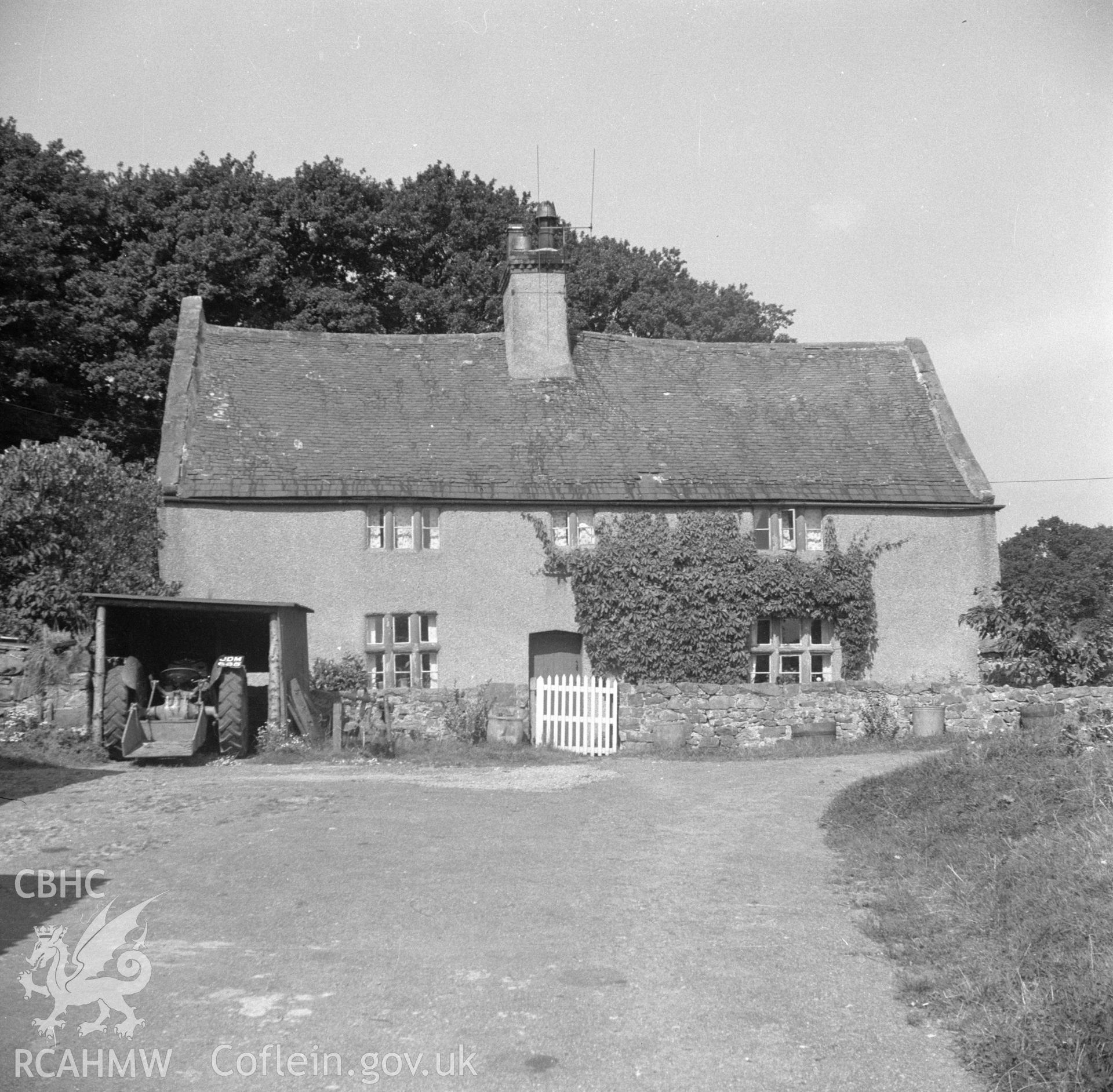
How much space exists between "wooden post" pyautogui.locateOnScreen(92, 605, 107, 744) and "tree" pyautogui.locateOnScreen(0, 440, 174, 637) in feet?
11.0

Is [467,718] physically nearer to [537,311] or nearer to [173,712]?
[173,712]

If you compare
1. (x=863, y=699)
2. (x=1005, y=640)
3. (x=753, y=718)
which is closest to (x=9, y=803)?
(x=753, y=718)

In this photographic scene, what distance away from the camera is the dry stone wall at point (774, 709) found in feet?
63.9

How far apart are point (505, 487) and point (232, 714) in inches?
332

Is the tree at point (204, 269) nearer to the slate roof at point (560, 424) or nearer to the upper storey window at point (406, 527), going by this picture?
the slate roof at point (560, 424)

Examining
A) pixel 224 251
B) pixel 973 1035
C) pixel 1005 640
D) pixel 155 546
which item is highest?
pixel 224 251

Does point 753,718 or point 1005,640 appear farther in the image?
point 1005,640

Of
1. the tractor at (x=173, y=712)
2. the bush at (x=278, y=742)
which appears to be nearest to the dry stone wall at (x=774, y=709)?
the bush at (x=278, y=742)

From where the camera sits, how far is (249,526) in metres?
23.1

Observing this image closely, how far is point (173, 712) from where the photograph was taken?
17094mm

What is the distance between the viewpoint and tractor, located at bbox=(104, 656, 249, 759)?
1648 cm

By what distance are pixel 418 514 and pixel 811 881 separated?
1530 cm

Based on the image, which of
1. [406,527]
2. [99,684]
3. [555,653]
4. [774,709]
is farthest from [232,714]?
[774,709]

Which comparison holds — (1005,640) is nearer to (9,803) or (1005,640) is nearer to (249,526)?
(249,526)
